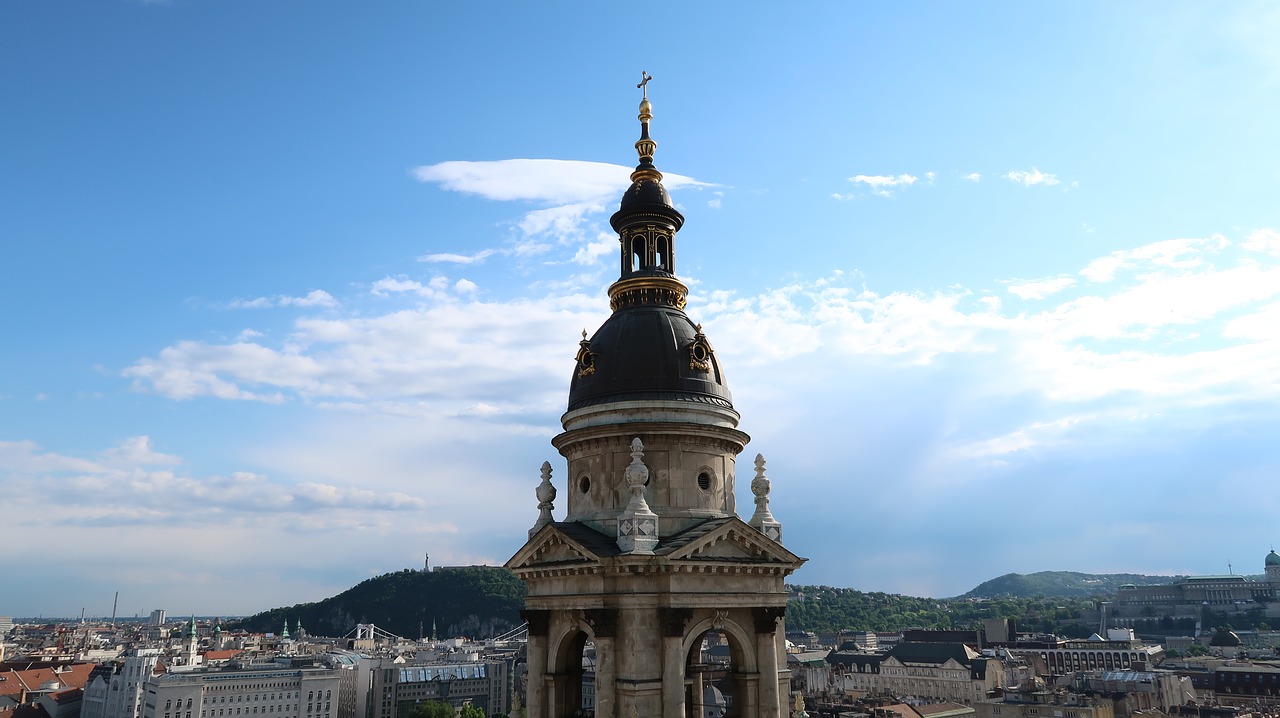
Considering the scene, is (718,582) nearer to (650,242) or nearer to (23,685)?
(650,242)

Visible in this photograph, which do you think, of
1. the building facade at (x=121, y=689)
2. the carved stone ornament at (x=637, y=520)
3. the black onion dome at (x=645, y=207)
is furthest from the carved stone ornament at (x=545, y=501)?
the building facade at (x=121, y=689)

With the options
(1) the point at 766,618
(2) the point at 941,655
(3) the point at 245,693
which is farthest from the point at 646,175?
(2) the point at 941,655

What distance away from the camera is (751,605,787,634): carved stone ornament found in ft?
105

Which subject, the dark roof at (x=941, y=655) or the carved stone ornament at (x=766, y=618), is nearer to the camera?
the carved stone ornament at (x=766, y=618)

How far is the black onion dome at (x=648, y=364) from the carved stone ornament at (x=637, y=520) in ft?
10.3

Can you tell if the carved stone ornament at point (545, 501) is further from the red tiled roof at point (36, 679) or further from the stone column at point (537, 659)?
the red tiled roof at point (36, 679)

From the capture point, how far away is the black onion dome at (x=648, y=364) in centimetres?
3322

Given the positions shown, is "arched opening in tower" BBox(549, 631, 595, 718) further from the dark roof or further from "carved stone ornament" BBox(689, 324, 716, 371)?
the dark roof

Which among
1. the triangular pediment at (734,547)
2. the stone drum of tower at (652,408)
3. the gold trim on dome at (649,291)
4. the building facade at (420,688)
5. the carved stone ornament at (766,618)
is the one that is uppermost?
the gold trim on dome at (649,291)

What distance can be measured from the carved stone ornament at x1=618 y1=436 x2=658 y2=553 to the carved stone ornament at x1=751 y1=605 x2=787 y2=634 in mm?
4910

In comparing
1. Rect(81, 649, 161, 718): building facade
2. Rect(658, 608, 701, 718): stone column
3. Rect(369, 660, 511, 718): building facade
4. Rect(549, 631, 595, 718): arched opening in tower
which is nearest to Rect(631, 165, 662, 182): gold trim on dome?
Rect(658, 608, 701, 718): stone column

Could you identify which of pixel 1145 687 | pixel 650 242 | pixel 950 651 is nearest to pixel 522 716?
pixel 650 242

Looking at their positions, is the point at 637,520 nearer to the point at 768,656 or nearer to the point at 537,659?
the point at 768,656

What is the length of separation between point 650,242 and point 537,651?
54.2ft
